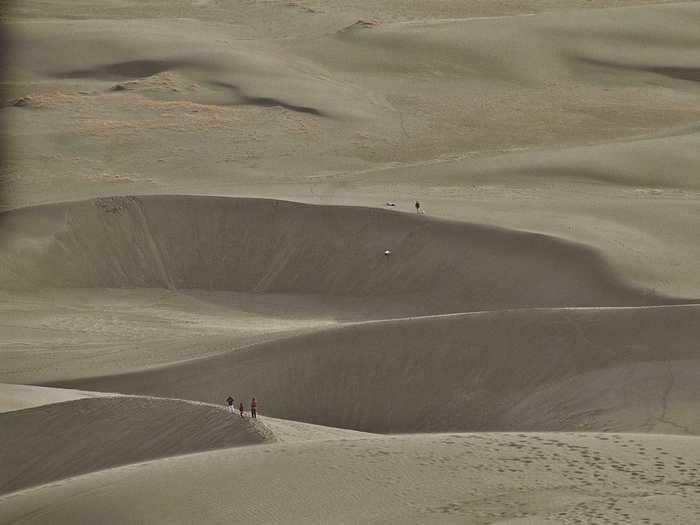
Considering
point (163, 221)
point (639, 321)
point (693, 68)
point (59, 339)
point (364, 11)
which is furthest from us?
point (364, 11)

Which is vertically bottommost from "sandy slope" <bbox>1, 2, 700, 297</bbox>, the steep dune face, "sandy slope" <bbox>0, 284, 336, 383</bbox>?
"sandy slope" <bbox>0, 284, 336, 383</bbox>

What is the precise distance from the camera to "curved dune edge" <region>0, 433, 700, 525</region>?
12086 mm

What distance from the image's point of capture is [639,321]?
59.6 ft

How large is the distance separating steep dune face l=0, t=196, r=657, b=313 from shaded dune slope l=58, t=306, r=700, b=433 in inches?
129

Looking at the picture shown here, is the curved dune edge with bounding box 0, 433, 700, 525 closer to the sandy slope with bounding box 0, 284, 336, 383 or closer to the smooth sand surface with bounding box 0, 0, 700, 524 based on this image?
the smooth sand surface with bounding box 0, 0, 700, 524

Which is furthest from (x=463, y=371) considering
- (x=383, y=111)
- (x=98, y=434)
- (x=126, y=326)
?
(x=383, y=111)

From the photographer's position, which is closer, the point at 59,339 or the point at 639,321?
the point at 639,321

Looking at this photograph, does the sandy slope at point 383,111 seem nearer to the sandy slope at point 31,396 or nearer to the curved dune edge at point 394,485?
the curved dune edge at point 394,485

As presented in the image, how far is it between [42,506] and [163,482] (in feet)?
3.46

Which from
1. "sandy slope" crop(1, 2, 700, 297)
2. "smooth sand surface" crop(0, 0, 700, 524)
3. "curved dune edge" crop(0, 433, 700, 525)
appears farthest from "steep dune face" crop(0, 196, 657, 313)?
"curved dune edge" crop(0, 433, 700, 525)

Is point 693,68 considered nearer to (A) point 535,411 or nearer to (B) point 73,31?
(B) point 73,31

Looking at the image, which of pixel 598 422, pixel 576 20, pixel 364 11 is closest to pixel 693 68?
pixel 576 20

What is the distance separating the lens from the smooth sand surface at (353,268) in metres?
13.1

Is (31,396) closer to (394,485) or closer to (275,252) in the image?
(394,485)
